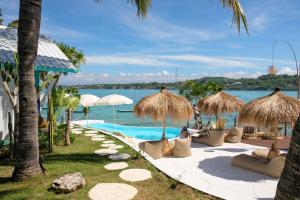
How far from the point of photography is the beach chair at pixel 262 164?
8.01 meters

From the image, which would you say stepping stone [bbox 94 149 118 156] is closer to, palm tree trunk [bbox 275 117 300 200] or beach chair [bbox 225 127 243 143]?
beach chair [bbox 225 127 243 143]

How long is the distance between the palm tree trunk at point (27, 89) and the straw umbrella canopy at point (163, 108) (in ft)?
13.0

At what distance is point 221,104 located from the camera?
12766 mm

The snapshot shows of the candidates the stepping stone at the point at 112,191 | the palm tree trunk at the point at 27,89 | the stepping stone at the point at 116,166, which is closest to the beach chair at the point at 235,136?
the stepping stone at the point at 116,166

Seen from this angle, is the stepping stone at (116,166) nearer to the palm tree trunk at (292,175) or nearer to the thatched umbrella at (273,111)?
the thatched umbrella at (273,111)

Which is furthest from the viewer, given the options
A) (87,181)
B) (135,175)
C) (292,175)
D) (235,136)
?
(235,136)

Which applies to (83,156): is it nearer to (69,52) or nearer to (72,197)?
(72,197)

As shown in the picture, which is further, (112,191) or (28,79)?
(28,79)

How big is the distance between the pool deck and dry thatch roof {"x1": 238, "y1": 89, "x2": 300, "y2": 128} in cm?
166

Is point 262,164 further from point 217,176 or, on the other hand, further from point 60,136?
point 60,136

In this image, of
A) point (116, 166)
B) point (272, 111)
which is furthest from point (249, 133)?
point (116, 166)

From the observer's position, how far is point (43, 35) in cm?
1508

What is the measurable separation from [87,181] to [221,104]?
25.2 ft

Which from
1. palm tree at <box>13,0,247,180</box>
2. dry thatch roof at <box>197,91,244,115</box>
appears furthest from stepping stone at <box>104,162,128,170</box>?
dry thatch roof at <box>197,91,244,115</box>
